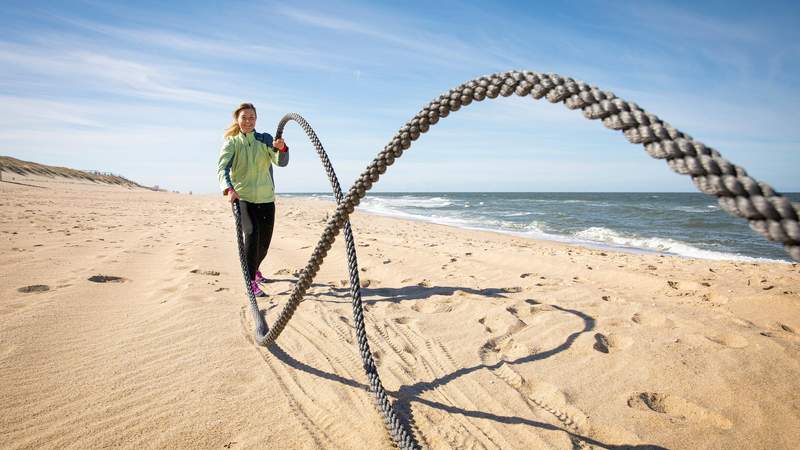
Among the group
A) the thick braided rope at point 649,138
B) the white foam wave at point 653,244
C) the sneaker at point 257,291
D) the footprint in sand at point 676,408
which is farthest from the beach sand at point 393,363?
the white foam wave at point 653,244

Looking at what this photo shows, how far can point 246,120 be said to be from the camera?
4.14 metres

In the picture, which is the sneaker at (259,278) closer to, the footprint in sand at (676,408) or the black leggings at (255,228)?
the black leggings at (255,228)

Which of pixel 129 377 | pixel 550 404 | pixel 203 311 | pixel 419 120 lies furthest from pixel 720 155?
pixel 203 311

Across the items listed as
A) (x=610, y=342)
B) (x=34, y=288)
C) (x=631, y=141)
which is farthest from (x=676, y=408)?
(x=34, y=288)

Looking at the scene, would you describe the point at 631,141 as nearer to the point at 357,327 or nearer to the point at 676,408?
the point at 357,327

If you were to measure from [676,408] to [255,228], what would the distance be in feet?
12.8

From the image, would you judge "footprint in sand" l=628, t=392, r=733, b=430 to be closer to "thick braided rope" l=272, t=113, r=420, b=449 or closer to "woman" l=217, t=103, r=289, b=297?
"thick braided rope" l=272, t=113, r=420, b=449

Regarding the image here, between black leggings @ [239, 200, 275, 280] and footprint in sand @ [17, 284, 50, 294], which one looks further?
black leggings @ [239, 200, 275, 280]

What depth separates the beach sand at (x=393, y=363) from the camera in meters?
2.01

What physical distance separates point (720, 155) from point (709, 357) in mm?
2592

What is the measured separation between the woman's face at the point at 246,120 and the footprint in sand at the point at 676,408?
4.13m

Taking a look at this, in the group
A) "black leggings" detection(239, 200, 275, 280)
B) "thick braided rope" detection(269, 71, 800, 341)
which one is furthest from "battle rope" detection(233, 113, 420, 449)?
"thick braided rope" detection(269, 71, 800, 341)

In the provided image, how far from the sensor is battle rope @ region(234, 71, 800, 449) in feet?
2.93

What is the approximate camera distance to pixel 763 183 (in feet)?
3.03
